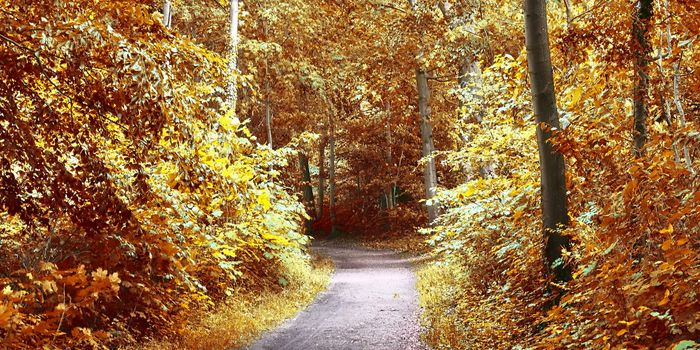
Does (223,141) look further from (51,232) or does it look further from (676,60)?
(676,60)

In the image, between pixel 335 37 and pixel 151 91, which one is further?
pixel 335 37

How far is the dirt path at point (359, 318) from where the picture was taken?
9.06 m

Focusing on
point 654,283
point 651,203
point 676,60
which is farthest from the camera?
point 676,60

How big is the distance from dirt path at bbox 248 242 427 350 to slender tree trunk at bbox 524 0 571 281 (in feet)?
8.55

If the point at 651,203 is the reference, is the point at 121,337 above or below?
below

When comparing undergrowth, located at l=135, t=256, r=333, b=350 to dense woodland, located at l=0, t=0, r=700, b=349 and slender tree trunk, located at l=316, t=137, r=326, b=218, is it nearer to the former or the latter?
dense woodland, located at l=0, t=0, r=700, b=349

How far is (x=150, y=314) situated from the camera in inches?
357

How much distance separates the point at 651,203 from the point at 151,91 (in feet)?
15.7

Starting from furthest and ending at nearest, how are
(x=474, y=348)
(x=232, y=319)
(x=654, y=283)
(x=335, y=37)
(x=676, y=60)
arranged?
(x=335, y=37) < (x=232, y=319) < (x=474, y=348) < (x=676, y=60) < (x=654, y=283)

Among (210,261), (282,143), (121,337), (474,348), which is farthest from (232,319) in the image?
(282,143)

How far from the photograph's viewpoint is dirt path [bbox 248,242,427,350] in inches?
357

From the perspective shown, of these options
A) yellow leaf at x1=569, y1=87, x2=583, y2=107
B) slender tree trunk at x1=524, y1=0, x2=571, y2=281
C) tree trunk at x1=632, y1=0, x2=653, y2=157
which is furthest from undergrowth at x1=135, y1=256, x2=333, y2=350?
tree trunk at x1=632, y1=0, x2=653, y2=157

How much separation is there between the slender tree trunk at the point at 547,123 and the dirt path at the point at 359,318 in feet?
8.55

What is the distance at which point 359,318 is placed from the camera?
1106cm
